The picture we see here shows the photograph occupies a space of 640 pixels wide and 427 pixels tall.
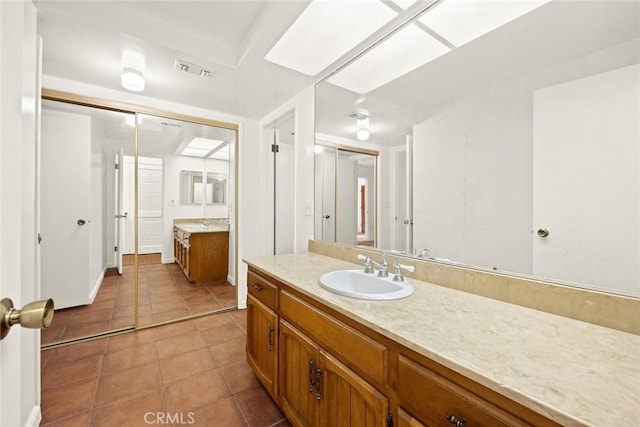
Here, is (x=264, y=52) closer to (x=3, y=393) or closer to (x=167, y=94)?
(x=167, y=94)

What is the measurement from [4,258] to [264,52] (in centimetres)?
170

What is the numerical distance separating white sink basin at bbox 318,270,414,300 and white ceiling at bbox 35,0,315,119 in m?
1.42

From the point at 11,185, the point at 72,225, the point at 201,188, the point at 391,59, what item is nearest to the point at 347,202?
the point at 391,59

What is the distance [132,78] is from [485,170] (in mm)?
2418

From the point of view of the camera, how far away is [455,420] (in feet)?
2.16

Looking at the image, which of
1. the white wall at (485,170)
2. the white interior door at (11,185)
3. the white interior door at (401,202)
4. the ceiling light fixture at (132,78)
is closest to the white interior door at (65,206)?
the ceiling light fixture at (132,78)

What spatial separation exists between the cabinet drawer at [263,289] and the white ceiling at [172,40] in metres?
1.47

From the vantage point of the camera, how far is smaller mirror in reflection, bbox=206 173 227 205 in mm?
5188

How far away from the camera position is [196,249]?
3.81 m

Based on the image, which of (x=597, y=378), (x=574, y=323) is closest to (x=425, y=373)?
(x=597, y=378)

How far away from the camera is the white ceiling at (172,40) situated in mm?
1497

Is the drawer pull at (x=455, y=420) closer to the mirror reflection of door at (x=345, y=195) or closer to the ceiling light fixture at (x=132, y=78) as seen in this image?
the mirror reflection of door at (x=345, y=195)

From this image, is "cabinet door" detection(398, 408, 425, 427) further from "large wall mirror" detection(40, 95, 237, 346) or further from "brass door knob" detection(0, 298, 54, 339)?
"large wall mirror" detection(40, 95, 237, 346)

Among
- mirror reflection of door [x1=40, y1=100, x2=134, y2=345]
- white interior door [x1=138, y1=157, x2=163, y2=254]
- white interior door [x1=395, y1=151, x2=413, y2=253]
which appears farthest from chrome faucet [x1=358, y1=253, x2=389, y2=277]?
white interior door [x1=138, y1=157, x2=163, y2=254]
